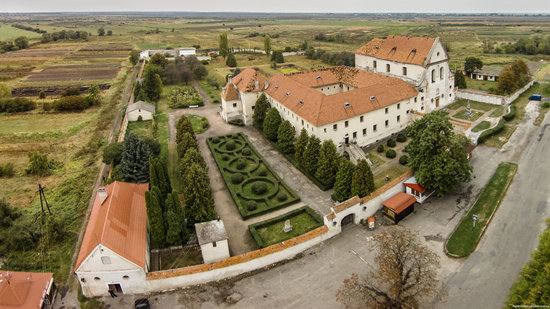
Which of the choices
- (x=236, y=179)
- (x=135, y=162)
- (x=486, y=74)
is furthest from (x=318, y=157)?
(x=486, y=74)

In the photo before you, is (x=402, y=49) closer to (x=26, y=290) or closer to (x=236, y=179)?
(x=236, y=179)

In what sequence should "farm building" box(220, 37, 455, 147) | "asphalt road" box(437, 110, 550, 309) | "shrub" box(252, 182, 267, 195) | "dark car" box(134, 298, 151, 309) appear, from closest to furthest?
"asphalt road" box(437, 110, 550, 309) < "dark car" box(134, 298, 151, 309) < "shrub" box(252, 182, 267, 195) < "farm building" box(220, 37, 455, 147)

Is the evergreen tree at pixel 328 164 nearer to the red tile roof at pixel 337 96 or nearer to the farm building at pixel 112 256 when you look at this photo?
the red tile roof at pixel 337 96

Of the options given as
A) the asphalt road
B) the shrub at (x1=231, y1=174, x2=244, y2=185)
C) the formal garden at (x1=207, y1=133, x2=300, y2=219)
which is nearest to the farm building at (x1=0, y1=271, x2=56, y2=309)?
the formal garden at (x1=207, y1=133, x2=300, y2=219)

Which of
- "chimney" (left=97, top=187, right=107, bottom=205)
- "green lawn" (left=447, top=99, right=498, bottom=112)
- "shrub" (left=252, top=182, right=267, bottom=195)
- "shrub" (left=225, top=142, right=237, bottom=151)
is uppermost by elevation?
"green lawn" (left=447, top=99, right=498, bottom=112)

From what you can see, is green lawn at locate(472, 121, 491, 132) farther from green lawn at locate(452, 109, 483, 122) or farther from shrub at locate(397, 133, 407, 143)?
shrub at locate(397, 133, 407, 143)

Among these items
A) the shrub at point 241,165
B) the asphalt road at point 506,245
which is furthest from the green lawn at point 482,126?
the shrub at point 241,165
